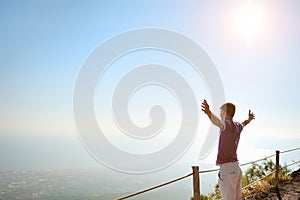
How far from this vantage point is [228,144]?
339cm

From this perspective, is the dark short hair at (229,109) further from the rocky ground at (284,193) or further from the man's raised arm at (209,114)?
the rocky ground at (284,193)

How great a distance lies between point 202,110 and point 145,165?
453 ft

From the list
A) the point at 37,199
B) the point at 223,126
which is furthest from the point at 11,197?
the point at 223,126

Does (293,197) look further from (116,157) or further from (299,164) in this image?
(116,157)

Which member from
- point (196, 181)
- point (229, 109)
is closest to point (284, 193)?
point (196, 181)

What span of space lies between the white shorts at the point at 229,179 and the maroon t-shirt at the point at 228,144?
0.08 m

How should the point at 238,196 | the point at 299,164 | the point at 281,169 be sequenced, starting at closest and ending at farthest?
1. the point at 238,196
2. the point at 281,169
3. the point at 299,164

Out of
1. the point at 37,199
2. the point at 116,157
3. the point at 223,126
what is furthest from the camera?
the point at 116,157

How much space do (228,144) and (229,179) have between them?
0.44m

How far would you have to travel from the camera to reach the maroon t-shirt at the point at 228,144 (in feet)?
11.1

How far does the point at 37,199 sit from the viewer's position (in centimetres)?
6419

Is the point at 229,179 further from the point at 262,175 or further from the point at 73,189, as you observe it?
the point at 73,189

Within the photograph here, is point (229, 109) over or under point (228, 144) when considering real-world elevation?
over

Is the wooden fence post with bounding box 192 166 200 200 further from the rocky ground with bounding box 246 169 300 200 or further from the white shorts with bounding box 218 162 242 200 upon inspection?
the rocky ground with bounding box 246 169 300 200
